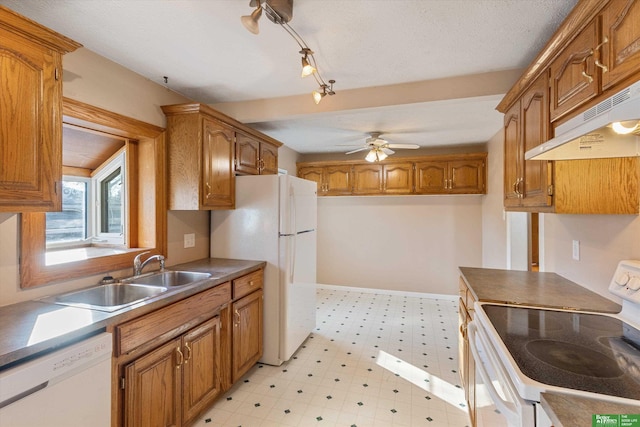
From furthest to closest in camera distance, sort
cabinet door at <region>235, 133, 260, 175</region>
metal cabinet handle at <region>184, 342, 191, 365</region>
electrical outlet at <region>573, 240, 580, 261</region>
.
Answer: cabinet door at <region>235, 133, 260, 175</region>, electrical outlet at <region>573, 240, 580, 261</region>, metal cabinet handle at <region>184, 342, 191, 365</region>

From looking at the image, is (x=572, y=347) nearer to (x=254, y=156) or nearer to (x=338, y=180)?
(x=254, y=156)

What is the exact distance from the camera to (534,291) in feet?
5.83

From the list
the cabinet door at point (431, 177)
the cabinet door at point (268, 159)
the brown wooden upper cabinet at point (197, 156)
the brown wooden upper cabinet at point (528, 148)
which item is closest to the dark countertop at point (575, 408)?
the brown wooden upper cabinet at point (528, 148)

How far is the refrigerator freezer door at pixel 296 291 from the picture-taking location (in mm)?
2598

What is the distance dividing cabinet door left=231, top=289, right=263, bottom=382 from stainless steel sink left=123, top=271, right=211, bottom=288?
35 centimetres

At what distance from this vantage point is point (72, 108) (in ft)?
5.63

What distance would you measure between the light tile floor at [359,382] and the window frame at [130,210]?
4.09 ft

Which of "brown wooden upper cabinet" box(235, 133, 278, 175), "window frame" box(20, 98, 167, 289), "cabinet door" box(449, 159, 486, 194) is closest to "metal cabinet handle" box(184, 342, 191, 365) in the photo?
"window frame" box(20, 98, 167, 289)

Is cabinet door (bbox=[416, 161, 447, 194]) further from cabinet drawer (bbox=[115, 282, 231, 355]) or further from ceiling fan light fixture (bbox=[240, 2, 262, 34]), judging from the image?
ceiling fan light fixture (bbox=[240, 2, 262, 34])

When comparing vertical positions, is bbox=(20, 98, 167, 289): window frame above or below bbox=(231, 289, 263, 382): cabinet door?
above

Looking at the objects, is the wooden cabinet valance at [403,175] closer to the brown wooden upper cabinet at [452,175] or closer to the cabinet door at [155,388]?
the brown wooden upper cabinet at [452,175]

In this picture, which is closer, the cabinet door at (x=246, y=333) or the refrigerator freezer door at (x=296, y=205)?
the cabinet door at (x=246, y=333)

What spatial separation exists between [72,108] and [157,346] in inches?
58.0

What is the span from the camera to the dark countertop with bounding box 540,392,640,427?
0.72m
